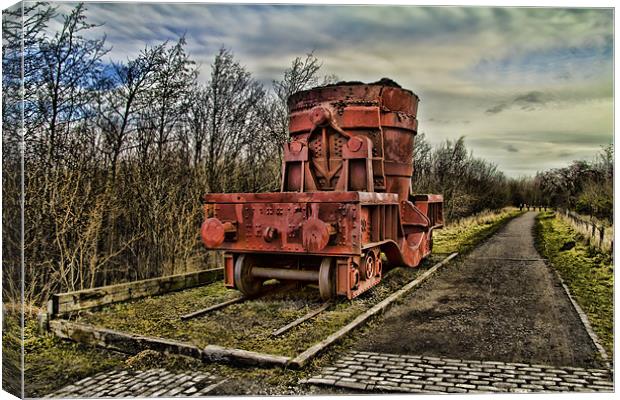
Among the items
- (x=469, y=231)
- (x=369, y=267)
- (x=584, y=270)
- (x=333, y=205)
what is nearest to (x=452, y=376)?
(x=333, y=205)

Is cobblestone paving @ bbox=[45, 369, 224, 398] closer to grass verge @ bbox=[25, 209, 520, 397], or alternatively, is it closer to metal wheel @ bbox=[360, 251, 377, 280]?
grass verge @ bbox=[25, 209, 520, 397]

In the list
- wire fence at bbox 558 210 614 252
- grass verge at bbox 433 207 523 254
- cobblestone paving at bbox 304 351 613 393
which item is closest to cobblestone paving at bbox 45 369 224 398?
cobblestone paving at bbox 304 351 613 393

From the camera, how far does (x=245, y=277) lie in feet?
25.9

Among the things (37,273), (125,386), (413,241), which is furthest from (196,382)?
(413,241)

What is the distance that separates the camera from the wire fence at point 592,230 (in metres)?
5.99

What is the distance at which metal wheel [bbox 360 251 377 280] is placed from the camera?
7.74 meters

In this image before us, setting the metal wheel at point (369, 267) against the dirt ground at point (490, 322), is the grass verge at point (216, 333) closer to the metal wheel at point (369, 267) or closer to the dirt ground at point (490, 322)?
the metal wheel at point (369, 267)

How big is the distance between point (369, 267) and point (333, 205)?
1.58 metres

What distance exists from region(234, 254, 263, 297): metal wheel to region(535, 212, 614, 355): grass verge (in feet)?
15.0

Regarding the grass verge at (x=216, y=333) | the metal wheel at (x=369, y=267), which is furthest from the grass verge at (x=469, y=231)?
the grass verge at (x=216, y=333)

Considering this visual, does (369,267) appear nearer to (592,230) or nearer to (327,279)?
(327,279)

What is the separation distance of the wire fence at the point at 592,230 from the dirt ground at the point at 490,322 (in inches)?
35.7

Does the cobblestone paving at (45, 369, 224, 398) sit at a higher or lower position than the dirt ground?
lower

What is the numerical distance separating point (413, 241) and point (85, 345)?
6545mm
